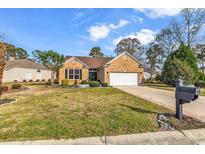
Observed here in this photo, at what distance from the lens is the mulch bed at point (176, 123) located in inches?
221

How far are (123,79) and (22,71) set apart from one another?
1082 inches

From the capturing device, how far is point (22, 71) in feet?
147

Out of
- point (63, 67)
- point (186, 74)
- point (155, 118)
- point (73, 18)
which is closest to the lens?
point (155, 118)

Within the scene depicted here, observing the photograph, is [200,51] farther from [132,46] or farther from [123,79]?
[123,79]

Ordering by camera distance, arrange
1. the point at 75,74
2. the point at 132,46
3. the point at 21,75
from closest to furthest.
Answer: the point at 75,74
the point at 21,75
the point at 132,46

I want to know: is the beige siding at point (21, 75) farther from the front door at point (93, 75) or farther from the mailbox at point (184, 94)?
the mailbox at point (184, 94)

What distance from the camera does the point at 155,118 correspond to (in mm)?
6516

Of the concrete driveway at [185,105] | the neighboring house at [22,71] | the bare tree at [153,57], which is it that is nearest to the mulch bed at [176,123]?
the concrete driveway at [185,105]

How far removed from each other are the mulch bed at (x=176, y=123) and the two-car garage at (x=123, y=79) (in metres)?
22.0

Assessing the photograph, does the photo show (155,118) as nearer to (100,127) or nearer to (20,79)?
(100,127)

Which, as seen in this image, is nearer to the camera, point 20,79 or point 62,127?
point 62,127

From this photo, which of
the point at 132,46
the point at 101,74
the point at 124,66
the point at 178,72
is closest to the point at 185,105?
the point at 178,72
